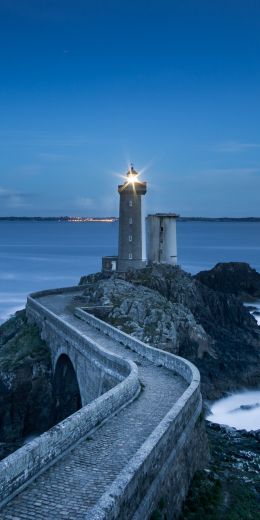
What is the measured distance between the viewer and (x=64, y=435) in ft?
34.6

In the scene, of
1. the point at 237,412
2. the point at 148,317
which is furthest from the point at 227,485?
the point at 148,317

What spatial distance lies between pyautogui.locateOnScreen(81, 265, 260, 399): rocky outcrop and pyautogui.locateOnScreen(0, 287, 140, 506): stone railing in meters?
9.17

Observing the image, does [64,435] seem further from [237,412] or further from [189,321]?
[189,321]

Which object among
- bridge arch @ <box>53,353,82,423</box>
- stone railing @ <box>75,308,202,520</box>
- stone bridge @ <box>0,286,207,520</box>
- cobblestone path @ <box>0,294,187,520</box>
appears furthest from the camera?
bridge arch @ <box>53,353,82,423</box>

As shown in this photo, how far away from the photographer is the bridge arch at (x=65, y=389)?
22625 mm

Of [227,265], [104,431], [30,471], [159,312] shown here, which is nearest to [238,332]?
[159,312]

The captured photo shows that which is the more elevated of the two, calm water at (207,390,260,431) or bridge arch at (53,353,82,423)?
bridge arch at (53,353,82,423)

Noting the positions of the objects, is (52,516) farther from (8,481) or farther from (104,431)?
(104,431)

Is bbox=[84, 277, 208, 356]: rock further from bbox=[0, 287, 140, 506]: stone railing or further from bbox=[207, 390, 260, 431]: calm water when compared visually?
bbox=[0, 287, 140, 506]: stone railing

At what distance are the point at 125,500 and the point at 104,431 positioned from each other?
344 cm

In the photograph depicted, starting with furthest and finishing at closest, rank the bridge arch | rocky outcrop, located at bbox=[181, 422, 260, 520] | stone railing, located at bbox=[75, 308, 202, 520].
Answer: the bridge arch < rocky outcrop, located at bbox=[181, 422, 260, 520] < stone railing, located at bbox=[75, 308, 202, 520]

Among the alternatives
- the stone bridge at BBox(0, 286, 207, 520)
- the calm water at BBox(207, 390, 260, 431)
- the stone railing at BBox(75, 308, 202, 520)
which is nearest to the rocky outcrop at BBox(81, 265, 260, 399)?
the calm water at BBox(207, 390, 260, 431)

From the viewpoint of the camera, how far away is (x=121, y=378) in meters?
16.0

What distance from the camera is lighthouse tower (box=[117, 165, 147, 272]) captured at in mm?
38844
